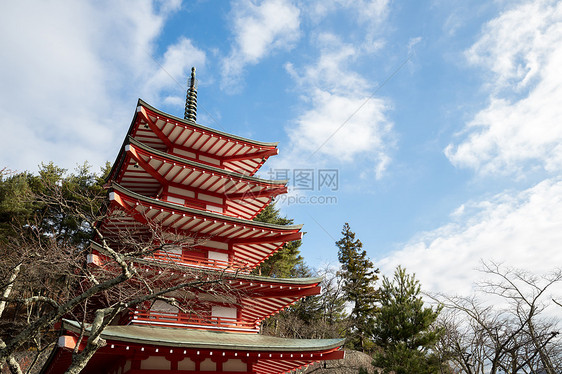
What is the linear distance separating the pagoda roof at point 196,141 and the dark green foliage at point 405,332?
10.5 m

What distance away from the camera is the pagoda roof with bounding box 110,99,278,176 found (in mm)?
15250

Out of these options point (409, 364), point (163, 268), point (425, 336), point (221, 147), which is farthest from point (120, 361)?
point (425, 336)

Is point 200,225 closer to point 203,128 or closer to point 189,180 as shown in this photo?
point 189,180

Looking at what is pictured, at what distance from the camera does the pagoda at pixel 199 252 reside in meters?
10.8

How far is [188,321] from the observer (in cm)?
1276

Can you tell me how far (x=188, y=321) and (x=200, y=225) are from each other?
347cm

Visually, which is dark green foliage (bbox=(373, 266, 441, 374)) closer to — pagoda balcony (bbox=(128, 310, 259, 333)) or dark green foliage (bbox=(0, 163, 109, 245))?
pagoda balcony (bbox=(128, 310, 259, 333))

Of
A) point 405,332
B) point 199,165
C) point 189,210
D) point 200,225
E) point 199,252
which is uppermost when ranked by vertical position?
point 199,165

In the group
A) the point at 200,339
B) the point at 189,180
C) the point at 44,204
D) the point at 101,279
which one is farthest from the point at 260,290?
the point at 44,204

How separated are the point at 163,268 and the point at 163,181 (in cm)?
432

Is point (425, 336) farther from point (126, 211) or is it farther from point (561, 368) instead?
point (126, 211)

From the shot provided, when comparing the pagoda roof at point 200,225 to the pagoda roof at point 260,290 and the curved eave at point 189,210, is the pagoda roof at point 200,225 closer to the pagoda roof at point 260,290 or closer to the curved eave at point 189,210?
the curved eave at point 189,210

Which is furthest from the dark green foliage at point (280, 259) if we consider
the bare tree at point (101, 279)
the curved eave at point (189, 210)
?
the curved eave at point (189, 210)

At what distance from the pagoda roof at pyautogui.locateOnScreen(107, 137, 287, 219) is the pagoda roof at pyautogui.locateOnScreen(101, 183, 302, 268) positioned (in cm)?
181
